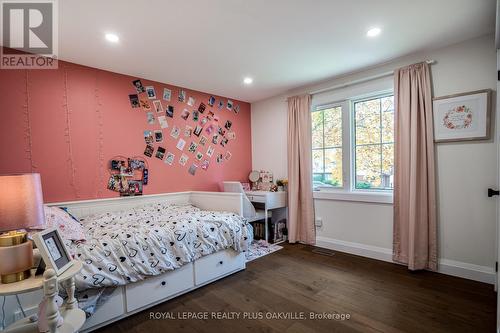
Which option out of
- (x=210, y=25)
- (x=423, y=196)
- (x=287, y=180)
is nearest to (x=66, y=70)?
(x=210, y=25)

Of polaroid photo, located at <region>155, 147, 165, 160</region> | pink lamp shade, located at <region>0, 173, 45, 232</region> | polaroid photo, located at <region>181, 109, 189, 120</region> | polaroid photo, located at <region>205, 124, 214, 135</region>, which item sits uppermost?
polaroid photo, located at <region>181, 109, 189, 120</region>

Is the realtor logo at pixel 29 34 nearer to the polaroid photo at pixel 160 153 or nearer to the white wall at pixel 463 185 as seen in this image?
the polaroid photo at pixel 160 153

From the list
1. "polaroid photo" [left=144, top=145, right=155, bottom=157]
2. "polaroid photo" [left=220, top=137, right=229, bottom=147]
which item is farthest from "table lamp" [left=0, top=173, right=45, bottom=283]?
"polaroid photo" [left=220, top=137, right=229, bottom=147]

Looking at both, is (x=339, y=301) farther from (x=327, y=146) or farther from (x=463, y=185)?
(x=327, y=146)

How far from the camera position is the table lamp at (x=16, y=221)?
3.68 feet

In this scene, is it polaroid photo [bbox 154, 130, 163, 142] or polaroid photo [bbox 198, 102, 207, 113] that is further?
polaroid photo [bbox 198, 102, 207, 113]

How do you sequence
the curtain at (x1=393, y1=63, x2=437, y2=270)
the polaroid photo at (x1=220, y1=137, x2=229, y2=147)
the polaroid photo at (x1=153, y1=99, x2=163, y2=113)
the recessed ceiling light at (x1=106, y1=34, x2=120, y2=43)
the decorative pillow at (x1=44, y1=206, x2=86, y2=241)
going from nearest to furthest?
the decorative pillow at (x1=44, y1=206, x2=86, y2=241), the recessed ceiling light at (x1=106, y1=34, x2=120, y2=43), the curtain at (x1=393, y1=63, x2=437, y2=270), the polaroid photo at (x1=153, y1=99, x2=163, y2=113), the polaroid photo at (x1=220, y1=137, x2=229, y2=147)

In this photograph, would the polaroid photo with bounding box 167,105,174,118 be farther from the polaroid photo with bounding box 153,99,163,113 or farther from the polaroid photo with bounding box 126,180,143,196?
the polaroid photo with bounding box 126,180,143,196

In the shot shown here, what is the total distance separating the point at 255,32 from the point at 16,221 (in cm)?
208

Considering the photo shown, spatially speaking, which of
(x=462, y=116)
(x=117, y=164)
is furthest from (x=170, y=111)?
(x=462, y=116)

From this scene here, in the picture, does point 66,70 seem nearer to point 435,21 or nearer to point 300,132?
point 300,132

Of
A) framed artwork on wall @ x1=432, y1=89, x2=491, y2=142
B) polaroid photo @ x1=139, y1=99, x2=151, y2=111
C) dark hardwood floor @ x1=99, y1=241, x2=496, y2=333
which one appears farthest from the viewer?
polaroid photo @ x1=139, y1=99, x2=151, y2=111

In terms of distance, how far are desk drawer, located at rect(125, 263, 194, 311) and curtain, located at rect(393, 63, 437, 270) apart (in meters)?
2.28

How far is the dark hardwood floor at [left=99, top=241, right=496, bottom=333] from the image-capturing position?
175cm
